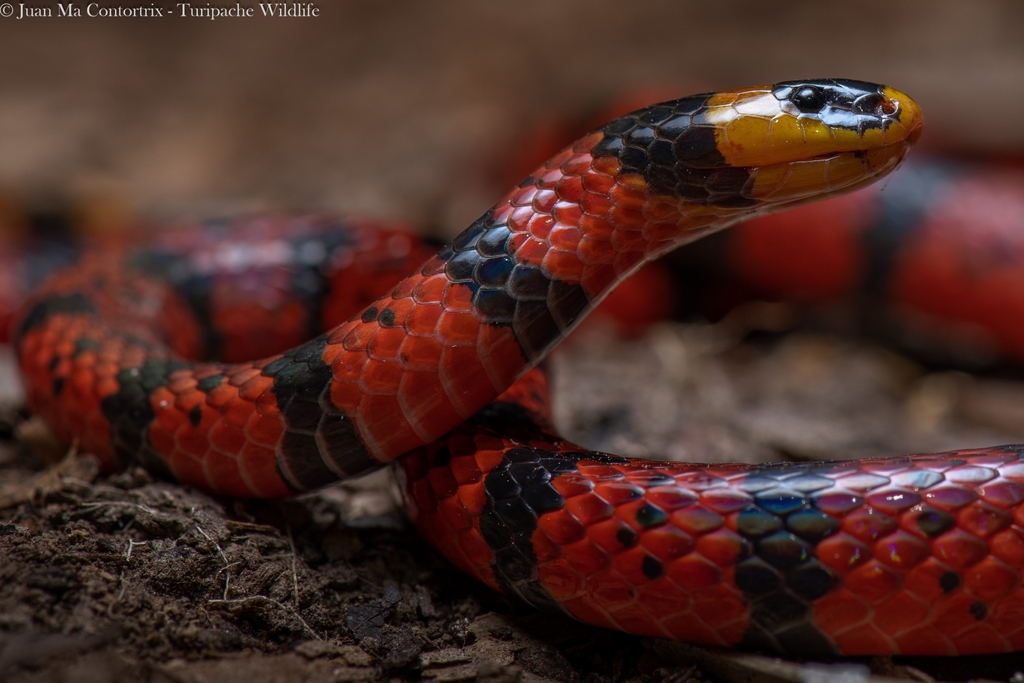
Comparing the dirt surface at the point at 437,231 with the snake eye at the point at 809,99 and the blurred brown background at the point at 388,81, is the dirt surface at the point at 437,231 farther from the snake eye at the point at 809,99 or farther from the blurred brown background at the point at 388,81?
the snake eye at the point at 809,99

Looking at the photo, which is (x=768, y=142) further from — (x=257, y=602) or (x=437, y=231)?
(x=437, y=231)

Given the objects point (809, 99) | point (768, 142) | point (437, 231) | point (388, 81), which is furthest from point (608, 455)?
point (388, 81)

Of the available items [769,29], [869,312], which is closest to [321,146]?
[769,29]

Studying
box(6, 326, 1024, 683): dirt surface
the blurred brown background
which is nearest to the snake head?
box(6, 326, 1024, 683): dirt surface

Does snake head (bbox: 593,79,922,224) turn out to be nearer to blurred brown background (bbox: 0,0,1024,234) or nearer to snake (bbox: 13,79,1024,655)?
snake (bbox: 13,79,1024,655)

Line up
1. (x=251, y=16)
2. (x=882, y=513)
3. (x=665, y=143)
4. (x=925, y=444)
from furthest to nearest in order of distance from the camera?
1. (x=251, y=16)
2. (x=925, y=444)
3. (x=665, y=143)
4. (x=882, y=513)

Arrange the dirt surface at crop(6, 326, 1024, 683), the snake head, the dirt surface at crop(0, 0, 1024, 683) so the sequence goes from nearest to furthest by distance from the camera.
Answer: the dirt surface at crop(6, 326, 1024, 683), the dirt surface at crop(0, 0, 1024, 683), the snake head

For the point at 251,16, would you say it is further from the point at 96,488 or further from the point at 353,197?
the point at 96,488
